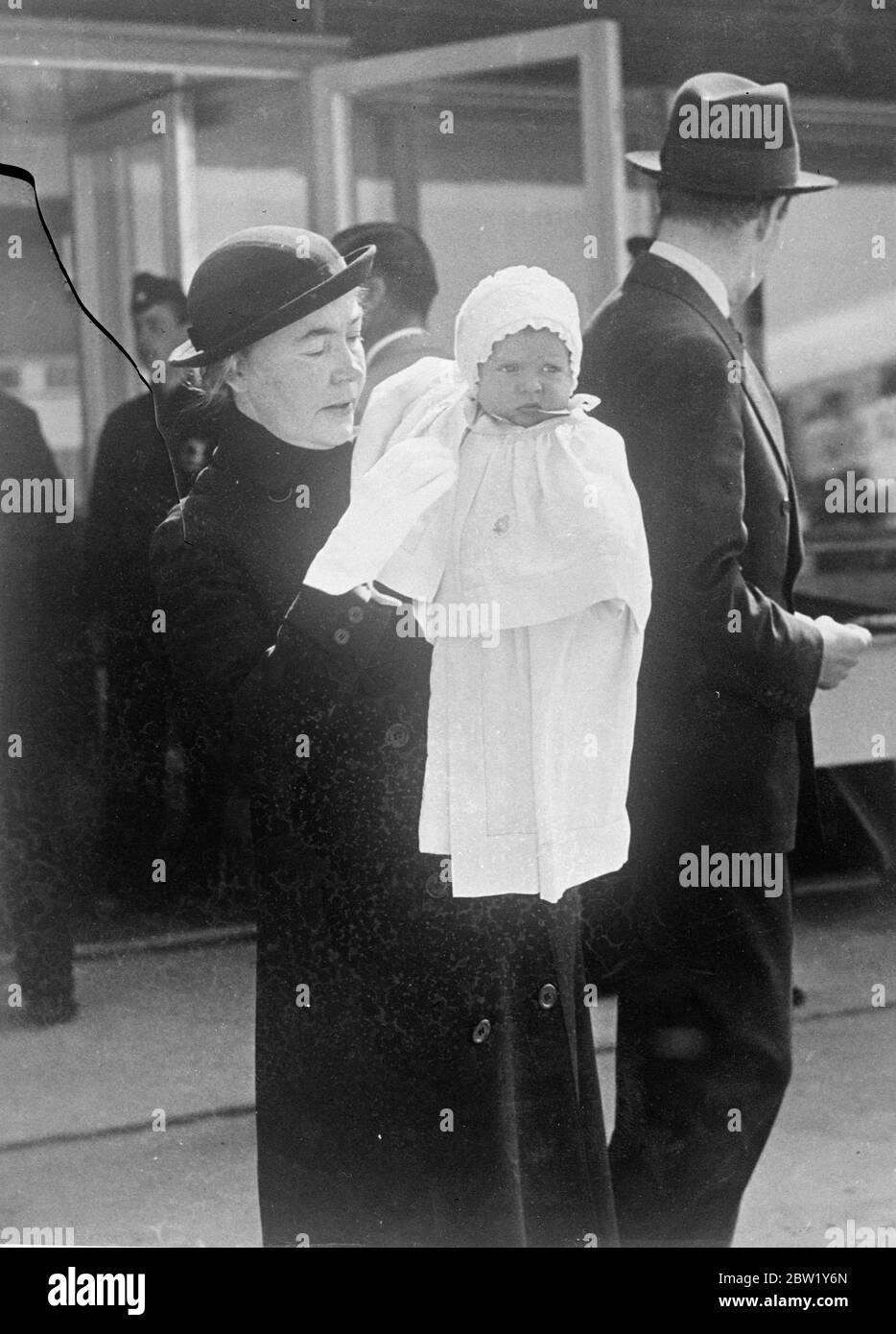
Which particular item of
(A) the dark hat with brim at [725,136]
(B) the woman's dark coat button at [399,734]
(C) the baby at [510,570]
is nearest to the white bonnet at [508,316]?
(C) the baby at [510,570]

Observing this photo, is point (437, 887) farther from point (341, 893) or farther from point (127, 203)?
point (127, 203)

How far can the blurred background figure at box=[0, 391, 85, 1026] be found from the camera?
9.37ft

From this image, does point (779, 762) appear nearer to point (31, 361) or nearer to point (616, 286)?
point (616, 286)

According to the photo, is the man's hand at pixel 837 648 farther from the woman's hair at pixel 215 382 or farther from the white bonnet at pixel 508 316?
the woman's hair at pixel 215 382

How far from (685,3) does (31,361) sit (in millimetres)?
1278

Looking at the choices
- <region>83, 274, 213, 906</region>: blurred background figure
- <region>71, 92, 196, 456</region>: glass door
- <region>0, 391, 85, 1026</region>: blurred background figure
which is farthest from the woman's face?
<region>0, 391, 85, 1026</region>: blurred background figure

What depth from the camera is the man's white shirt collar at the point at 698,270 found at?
110 inches

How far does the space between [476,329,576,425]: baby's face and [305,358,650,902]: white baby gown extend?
0.07 ft

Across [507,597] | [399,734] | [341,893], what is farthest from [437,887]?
[507,597]

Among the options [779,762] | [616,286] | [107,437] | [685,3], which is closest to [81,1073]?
[107,437]

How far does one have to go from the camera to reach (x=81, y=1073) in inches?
114

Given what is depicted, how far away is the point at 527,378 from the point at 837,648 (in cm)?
72

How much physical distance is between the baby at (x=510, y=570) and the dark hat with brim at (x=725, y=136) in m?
0.31

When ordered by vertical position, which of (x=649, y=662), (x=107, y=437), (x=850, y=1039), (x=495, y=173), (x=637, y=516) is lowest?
(x=850, y=1039)
